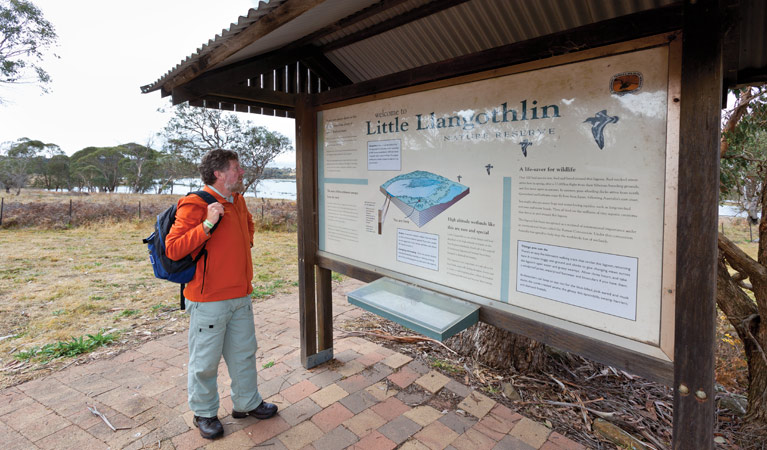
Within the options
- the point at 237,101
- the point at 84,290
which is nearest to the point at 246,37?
the point at 237,101

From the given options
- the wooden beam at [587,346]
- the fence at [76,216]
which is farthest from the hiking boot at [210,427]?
the fence at [76,216]

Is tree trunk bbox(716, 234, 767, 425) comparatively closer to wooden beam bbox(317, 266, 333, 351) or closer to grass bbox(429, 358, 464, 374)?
grass bbox(429, 358, 464, 374)

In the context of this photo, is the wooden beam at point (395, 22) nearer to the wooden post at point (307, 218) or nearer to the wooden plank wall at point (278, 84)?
the wooden plank wall at point (278, 84)

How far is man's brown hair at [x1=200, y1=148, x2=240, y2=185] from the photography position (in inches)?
94.6

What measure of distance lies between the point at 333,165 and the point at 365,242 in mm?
670

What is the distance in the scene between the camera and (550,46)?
169 centimetres

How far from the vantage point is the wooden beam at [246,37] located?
1.73 meters

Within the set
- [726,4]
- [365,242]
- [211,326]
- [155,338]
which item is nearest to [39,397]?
[155,338]

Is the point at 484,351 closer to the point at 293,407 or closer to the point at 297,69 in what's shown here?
the point at 293,407

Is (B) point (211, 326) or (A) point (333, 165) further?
(A) point (333, 165)

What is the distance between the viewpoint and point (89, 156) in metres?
34.5

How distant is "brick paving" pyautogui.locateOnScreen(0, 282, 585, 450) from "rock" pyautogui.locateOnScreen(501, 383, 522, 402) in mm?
175

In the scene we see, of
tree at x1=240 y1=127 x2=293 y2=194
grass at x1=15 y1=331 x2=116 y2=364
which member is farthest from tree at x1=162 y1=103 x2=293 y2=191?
grass at x1=15 y1=331 x2=116 y2=364

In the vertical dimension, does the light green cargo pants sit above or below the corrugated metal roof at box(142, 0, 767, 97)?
below
